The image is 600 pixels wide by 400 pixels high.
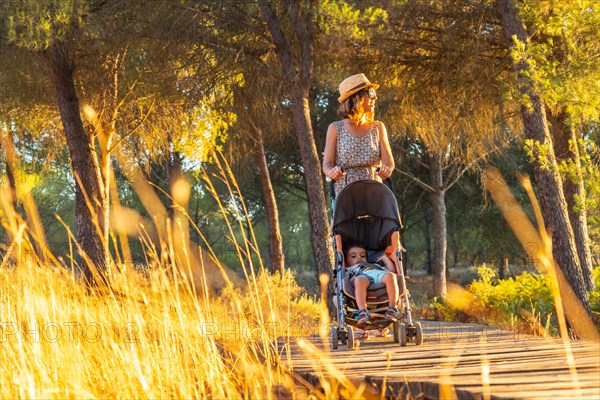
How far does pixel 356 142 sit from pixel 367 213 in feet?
2.11

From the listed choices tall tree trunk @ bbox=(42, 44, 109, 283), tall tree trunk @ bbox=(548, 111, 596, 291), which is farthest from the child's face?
tall tree trunk @ bbox=(42, 44, 109, 283)

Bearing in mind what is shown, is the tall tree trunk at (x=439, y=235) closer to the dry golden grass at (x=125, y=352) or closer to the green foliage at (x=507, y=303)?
the green foliage at (x=507, y=303)

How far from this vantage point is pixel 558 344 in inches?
206

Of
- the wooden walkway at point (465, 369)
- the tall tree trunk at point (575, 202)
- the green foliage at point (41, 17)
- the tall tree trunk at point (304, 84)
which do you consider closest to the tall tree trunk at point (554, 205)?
the tall tree trunk at point (575, 202)

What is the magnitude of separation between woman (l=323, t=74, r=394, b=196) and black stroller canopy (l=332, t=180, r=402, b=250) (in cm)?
21

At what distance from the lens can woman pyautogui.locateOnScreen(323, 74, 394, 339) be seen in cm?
659

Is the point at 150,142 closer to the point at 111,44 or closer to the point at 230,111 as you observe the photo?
the point at 230,111

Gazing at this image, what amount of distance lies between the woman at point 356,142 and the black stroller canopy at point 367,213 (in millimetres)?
213

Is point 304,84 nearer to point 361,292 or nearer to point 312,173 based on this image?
point 312,173

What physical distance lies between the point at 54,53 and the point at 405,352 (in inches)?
401

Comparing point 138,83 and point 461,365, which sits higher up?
point 138,83

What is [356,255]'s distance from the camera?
6.42 metres

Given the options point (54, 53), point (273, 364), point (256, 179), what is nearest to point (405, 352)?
point (273, 364)

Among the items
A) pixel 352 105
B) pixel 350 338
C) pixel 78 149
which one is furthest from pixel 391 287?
pixel 78 149
